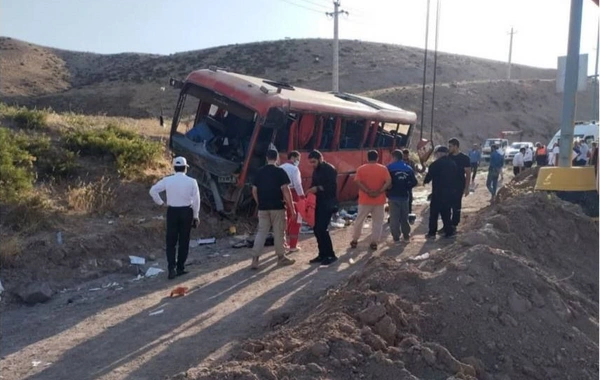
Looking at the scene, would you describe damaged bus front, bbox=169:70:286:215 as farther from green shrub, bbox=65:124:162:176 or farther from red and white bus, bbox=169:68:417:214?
green shrub, bbox=65:124:162:176

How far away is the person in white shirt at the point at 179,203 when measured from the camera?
9.05m

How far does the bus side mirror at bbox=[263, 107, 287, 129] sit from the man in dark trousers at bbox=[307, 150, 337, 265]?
7.83 ft

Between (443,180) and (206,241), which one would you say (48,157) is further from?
(443,180)

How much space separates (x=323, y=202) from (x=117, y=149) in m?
6.51

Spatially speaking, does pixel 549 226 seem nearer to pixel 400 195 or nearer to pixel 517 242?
pixel 517 242

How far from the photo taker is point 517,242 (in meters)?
8.61

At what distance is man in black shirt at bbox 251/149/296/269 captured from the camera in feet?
Answer: 30.4

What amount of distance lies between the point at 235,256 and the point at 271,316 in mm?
3809

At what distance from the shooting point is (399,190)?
424 inches

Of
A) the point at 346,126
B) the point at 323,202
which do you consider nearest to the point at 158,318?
the point at 323,202

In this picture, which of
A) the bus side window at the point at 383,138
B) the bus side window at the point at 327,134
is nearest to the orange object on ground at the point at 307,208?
the bus side window at the point at 327,134

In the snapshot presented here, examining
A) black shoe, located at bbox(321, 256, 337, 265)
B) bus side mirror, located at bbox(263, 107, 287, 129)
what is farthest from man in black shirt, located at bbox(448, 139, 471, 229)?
bus side mirror, located at bbox(263, 107, 287, 129)

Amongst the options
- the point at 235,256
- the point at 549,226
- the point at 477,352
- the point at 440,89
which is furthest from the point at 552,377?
the point at 440,89

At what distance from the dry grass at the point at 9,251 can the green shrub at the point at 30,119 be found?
264 inches
